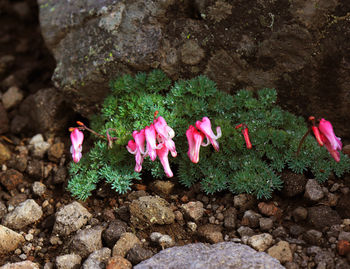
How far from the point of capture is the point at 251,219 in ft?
15.4

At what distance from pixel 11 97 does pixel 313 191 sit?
16.3 ft

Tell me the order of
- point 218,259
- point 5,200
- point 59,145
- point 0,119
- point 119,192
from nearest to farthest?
point 218,259, point 119,192, point 5,200, point 59,145, point 0,119

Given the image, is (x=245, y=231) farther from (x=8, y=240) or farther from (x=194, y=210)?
(x=8, y=240)

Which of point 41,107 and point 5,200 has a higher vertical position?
point 41,107

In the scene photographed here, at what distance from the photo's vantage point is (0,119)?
657 centimetres

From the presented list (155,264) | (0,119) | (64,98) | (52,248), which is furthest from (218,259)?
(0,119)

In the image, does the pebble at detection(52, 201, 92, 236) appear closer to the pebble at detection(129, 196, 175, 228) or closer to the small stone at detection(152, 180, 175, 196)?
the pebble at detection(129, 196, 175, 228)

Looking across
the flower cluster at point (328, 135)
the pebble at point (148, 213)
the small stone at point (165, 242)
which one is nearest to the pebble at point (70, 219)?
the pebble at point (148, 213)

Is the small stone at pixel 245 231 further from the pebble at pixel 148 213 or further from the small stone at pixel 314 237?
the pebble at pixel 148 213

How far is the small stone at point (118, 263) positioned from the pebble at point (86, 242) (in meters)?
0.41

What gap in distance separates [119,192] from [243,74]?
2.28m

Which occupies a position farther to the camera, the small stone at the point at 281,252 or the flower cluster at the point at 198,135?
the flower cluster at the point at 198,135

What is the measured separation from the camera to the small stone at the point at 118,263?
411 centimetres

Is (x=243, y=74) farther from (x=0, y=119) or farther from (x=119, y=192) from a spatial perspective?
(x=0, y=119)
